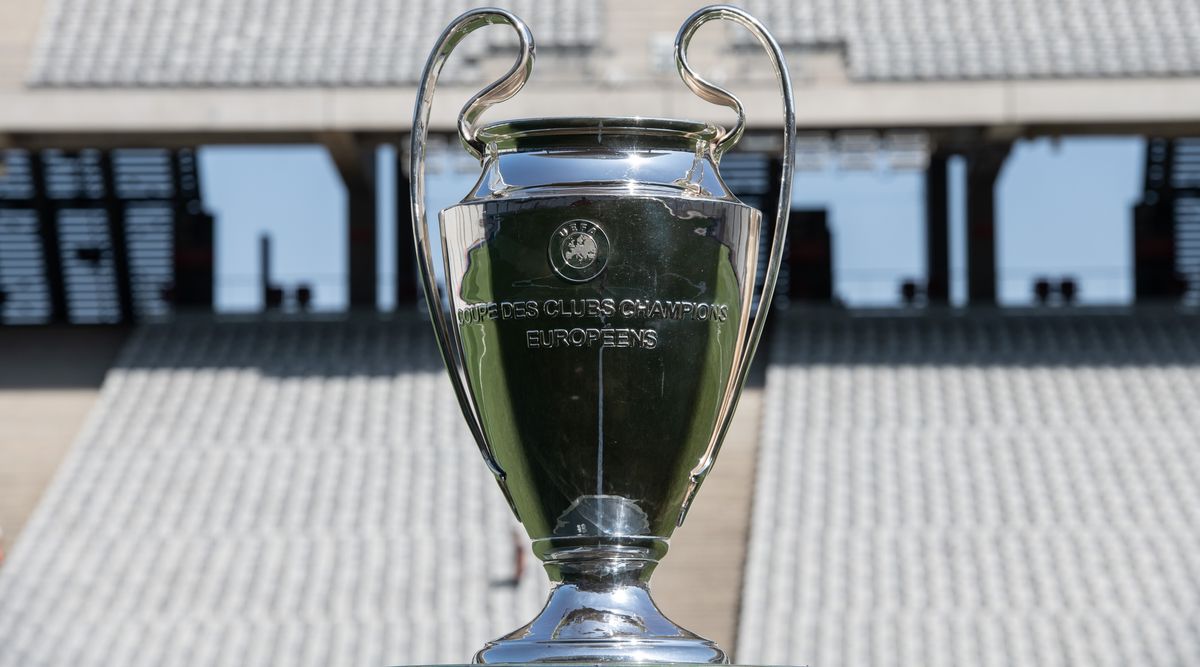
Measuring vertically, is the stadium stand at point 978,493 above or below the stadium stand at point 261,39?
below

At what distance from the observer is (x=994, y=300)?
1755cm

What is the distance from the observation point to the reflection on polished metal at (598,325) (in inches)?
110

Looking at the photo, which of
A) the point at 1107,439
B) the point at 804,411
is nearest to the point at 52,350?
the point at 804,411

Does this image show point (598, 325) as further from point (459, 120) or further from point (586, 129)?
point (459, 120)

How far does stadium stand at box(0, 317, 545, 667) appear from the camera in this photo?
480 inches

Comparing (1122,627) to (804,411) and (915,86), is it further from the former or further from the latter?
(915,86)

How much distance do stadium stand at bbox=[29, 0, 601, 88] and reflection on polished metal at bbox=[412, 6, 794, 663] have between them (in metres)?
12.6

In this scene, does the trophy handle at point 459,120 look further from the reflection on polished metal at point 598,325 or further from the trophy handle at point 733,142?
the trophy handle at point 733,142

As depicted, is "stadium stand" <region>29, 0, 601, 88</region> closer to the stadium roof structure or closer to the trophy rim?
the stadium roof structure

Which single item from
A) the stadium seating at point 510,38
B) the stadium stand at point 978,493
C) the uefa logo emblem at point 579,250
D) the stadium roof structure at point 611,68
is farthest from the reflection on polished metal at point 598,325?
the stadium seating at point 510,38

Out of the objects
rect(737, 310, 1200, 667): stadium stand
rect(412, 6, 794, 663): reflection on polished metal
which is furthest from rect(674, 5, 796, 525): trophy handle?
rect(737, 310, 1200, 667): stadium stand

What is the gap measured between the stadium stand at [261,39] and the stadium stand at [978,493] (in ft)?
12.1

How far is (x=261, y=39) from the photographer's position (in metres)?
16.1

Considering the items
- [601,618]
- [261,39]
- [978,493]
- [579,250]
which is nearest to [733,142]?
[579,250]
